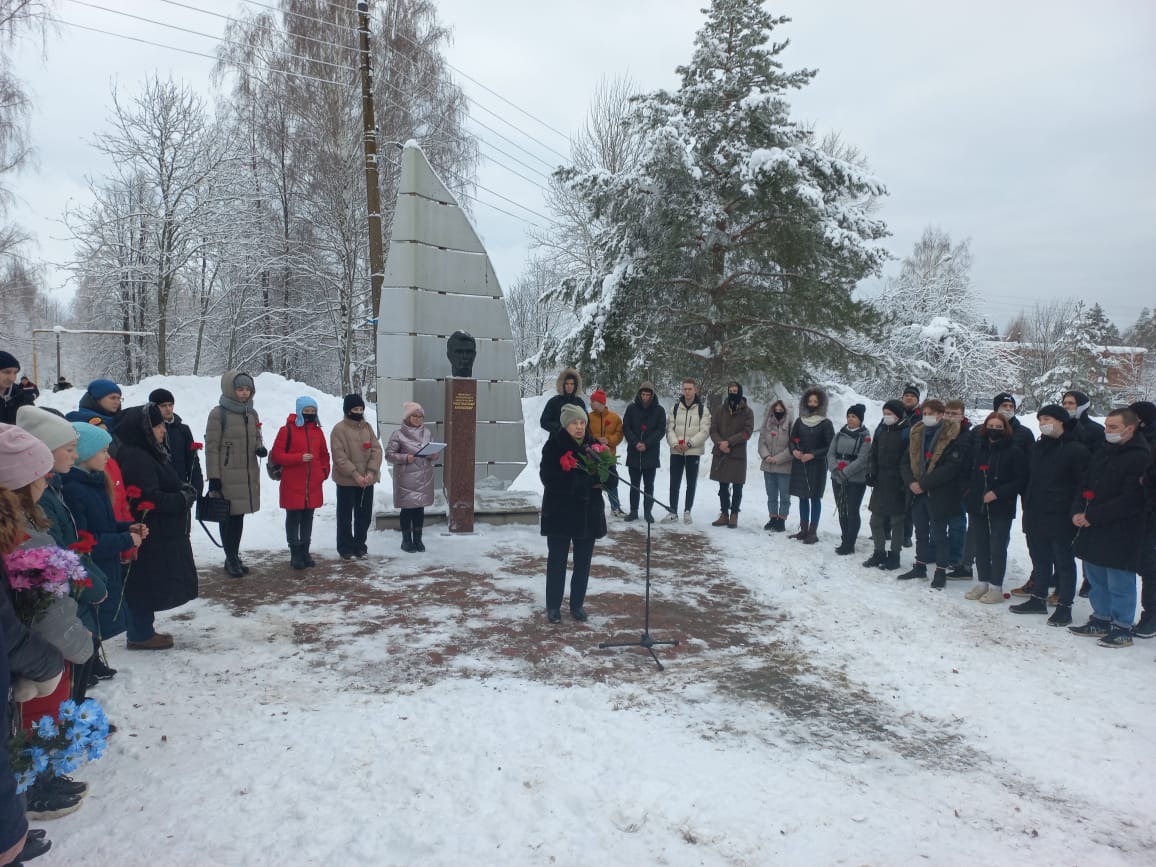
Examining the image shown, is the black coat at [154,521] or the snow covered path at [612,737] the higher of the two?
the black coat at [154,521]

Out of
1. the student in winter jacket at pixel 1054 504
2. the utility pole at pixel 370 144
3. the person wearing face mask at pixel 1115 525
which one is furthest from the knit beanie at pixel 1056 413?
the utility pole at pixel 370 144

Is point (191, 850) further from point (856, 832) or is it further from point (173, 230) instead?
point (173, 230)

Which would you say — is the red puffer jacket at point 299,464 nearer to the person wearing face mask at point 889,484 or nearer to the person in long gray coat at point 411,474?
the person in long gray coat at point 411,474

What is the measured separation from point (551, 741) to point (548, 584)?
1.97m

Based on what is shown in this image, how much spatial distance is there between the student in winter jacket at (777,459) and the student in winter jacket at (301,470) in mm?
5271

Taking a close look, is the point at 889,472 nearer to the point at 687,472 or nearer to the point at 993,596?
the point at 993,596

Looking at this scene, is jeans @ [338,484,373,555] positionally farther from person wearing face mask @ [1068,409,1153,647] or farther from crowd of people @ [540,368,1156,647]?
person wearing face mask @ [1068,409,1153,647]

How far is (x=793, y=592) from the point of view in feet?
22.4

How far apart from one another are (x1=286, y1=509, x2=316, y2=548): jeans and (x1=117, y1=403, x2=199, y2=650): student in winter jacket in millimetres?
2158

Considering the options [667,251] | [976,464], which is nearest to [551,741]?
[976,464]

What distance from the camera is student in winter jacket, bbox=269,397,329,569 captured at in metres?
6.91

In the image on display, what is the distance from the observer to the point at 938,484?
22.8ft

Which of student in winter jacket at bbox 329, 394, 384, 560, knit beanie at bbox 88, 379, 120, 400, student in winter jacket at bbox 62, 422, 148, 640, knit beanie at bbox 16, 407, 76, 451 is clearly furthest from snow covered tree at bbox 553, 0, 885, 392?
knit beanie at bbox 16, 407, 76, 451

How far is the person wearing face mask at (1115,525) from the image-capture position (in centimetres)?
539
